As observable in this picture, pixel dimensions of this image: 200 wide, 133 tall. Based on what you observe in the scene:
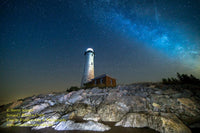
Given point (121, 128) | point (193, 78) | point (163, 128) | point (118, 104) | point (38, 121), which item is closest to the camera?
point (163, 128)

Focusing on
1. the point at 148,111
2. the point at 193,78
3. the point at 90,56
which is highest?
the point at 90,56

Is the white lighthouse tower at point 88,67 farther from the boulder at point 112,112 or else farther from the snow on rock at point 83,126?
the snow on rock at point 83,126

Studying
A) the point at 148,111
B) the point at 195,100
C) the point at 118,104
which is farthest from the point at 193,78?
the point at 118,104

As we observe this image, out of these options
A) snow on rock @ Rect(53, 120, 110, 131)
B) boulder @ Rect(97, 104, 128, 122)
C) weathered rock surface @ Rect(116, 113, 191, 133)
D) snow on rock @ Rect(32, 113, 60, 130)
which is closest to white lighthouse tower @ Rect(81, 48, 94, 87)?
snow on rock @ Rect(32, 113, 60, 130)

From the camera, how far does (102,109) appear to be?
6875 mm

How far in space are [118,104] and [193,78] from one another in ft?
37.0

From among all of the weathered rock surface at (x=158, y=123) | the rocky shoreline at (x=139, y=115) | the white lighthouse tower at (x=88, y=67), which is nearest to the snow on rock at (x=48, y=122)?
the rocky shoreline at (x=139, y=115)

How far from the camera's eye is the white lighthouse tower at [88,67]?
2416 cm

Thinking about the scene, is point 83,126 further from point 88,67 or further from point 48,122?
point 88,67

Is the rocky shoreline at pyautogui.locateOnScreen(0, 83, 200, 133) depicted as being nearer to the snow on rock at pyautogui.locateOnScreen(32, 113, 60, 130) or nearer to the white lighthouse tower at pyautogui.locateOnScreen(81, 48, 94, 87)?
the snow on rock at pyautogui.locateOnScreen(32, 113, 60, 130)

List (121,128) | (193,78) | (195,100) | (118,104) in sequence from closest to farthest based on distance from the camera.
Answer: (121,128)
(195,100)
(118,104)
(193,78)

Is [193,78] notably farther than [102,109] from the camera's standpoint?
Yes

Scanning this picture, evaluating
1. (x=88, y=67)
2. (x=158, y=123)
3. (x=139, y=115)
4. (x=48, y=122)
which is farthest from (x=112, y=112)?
(x=88, y=67)

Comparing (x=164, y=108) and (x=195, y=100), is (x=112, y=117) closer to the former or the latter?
(x=164, y=108)
